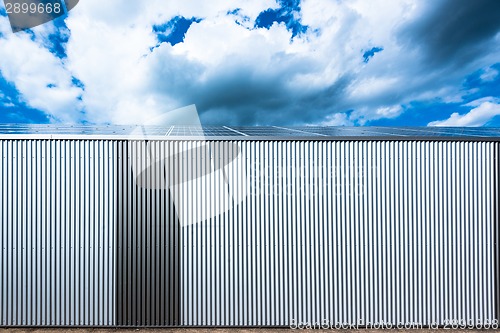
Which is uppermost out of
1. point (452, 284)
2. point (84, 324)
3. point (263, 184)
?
point (263, 184)

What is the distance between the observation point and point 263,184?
6.93 m

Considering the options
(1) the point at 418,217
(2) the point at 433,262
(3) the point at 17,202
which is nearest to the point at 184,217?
(3) the point at 17,202

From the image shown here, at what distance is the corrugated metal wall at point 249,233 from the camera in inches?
271

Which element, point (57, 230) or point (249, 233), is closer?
point (57, 230)

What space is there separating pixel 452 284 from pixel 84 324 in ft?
30.5

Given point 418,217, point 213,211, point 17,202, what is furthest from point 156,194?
point 418,217

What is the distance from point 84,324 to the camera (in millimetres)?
6941

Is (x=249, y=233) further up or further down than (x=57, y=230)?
further down

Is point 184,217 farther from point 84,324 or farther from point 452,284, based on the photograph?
point 452,284

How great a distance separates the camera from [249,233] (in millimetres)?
7016

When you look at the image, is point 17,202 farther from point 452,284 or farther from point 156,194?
point 452,284

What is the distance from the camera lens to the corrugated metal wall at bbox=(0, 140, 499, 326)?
22.6ft

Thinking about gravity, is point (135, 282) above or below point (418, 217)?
below

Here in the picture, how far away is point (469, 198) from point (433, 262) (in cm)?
187
